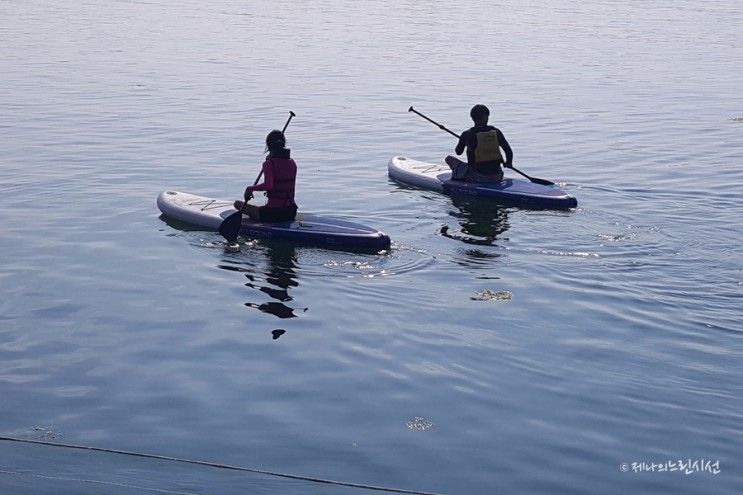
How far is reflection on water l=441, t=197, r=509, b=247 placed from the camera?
1484 centimetres

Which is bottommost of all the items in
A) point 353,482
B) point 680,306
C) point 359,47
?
point 353,482

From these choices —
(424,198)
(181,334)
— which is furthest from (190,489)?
(424,198)

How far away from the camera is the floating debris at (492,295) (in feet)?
40.1

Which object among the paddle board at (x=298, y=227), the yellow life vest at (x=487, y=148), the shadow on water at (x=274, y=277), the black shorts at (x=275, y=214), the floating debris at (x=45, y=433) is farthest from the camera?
the yellow life vest at (x=487, y=148)

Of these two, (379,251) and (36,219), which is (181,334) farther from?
(36,219)

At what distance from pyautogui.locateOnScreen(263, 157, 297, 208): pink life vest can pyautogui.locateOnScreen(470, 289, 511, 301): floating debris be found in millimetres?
3103

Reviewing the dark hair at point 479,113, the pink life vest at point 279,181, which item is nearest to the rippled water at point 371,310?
the pink life vest at point 279,181

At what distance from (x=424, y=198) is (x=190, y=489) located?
409 inches

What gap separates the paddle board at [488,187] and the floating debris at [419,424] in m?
7.62

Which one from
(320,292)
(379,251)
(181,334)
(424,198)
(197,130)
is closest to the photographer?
(181,334)

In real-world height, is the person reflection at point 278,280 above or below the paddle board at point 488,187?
below

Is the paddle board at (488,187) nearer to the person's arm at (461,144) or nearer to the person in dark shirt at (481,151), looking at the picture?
the person in dark shirt at (481,151)

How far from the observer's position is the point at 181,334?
11102 mm

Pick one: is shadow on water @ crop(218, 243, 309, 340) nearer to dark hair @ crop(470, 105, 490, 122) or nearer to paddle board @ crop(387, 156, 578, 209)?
paddle board @ crop(387, 156, 578, 209)
